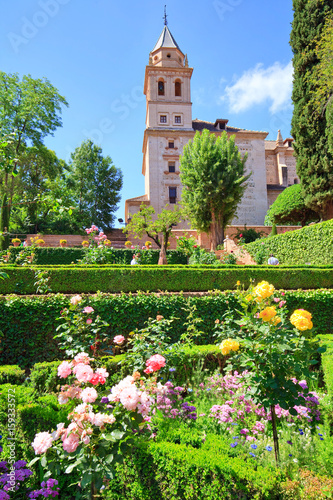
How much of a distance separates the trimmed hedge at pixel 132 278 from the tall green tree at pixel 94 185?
24338mm

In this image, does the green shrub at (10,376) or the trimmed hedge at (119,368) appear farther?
Result: the green shrub at (10,376)

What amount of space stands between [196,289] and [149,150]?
27.1m

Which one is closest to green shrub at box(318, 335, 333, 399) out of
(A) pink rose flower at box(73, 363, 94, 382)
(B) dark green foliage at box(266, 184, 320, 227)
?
(A) pink rose flower at box(73, 363, 94, 382)

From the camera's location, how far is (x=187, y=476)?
2254 mm

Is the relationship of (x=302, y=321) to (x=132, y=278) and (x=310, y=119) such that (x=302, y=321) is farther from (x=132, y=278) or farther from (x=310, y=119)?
(x=310, y=119)

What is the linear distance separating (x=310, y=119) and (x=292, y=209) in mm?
7039

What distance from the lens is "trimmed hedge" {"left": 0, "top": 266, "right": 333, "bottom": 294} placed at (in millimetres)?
8344

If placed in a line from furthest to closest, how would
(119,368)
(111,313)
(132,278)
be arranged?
(132,278) → (111,313) → (119,368)

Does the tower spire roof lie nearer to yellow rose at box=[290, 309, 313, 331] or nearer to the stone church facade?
the stone church facade

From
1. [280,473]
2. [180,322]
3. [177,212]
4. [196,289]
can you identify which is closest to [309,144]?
[177,212]

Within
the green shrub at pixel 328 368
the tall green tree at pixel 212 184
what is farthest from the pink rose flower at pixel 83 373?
the tall green tree at pixel 212 184

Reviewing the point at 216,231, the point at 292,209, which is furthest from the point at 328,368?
the point at 292,209

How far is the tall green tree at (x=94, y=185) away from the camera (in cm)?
3309

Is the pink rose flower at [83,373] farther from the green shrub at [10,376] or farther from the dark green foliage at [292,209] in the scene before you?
the dark green foliage at [292,209]
